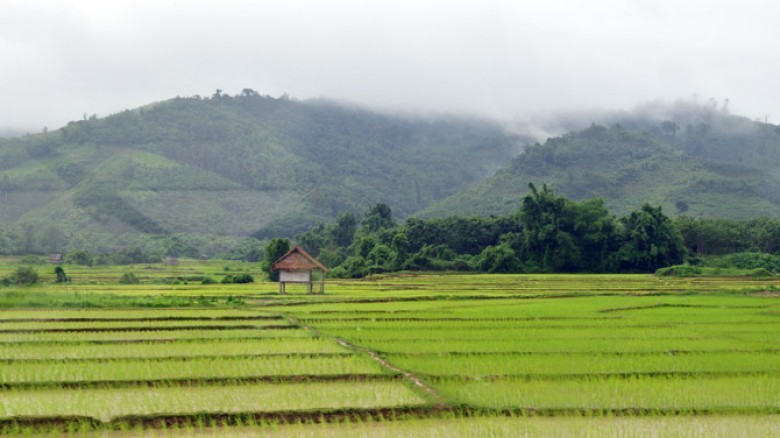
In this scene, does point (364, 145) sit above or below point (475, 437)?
above

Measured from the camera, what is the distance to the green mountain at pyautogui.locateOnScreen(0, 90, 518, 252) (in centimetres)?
6538

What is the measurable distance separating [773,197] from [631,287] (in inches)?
2601

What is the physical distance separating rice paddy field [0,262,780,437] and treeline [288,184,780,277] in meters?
28.2

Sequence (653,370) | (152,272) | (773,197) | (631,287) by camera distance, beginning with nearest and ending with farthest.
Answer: (653,370), (631,287), (152,272), (773,197)

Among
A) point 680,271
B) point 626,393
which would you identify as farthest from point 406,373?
point 680,271

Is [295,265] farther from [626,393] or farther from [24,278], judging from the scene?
[626,393]

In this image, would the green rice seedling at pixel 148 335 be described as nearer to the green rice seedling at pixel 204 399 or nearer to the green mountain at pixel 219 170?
the green rice seedling at pixel 204 399

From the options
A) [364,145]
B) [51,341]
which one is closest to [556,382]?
[51,341]

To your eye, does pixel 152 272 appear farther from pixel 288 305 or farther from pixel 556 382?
pixel 556 382

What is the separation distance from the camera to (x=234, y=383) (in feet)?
35.3

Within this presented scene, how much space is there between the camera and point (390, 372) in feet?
37.8

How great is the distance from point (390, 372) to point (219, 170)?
286 ft

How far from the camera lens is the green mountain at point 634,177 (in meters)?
84.0

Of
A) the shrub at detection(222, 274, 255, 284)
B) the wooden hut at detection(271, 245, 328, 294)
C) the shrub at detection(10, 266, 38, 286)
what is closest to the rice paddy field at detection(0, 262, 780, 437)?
the wooden hut at detection(271, 245, 328, 294)
